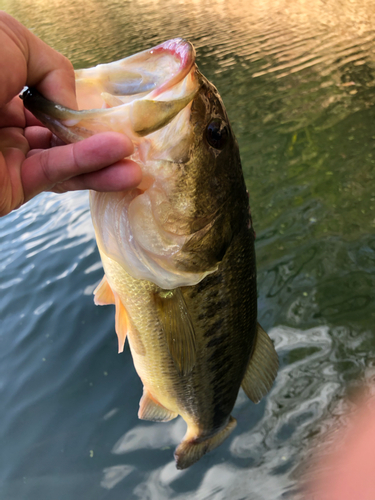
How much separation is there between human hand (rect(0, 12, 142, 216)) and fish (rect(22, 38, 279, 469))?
0.07 metres

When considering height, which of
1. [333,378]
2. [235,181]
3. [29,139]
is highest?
[29,139]

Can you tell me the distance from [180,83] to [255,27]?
15.7 metres

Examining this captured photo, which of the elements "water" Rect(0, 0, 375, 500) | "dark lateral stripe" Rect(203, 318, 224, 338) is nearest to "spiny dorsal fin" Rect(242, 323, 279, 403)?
"dark lateral stripe" Rect(203, 318, 224, 338)

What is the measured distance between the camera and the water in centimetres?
287

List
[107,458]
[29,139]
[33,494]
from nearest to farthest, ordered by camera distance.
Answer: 1. [29,139]
2. [33,494]
3. [107,458]

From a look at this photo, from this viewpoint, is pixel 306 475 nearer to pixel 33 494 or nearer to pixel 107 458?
pixel 107 458

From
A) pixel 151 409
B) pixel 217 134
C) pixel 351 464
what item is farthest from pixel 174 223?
pixel 351 464

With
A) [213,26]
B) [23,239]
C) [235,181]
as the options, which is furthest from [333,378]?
[213,26]

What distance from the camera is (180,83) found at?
1293 millimetres

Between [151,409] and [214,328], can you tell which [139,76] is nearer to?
[214,328]

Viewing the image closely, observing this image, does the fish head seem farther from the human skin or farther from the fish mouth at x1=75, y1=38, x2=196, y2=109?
the human skin

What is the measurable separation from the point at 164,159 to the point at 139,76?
310mm

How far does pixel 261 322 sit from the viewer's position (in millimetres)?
3732

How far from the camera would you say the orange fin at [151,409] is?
7.77ft
